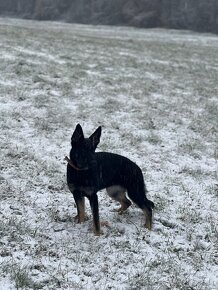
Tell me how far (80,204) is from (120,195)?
756 mm

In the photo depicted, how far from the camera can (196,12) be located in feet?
179

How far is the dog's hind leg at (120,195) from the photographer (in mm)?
6278

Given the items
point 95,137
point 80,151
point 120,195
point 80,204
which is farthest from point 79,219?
point 95,137

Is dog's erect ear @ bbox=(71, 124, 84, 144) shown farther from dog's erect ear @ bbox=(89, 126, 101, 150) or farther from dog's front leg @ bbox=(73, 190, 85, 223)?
dog's front leg @ bbox=(73, 190, 85, 223)

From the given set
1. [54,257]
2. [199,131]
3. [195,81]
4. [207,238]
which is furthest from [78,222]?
[195,81]

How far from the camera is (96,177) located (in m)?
5.75

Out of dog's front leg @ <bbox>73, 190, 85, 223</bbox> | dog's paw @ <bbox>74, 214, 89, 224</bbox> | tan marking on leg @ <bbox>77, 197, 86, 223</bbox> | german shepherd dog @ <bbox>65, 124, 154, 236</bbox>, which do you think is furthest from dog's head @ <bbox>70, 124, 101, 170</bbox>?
dog's paw @ <bbox>74, 214, 89, 224</bbox>

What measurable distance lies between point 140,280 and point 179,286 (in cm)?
47


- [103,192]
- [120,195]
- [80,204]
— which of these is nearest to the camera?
[80,204]

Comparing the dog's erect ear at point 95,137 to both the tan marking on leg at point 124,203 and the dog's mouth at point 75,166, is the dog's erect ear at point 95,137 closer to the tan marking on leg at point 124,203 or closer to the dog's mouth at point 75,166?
the dog's mouth at point 75,166

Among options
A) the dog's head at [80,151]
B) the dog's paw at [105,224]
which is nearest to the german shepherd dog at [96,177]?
the dog's head at [80,151]

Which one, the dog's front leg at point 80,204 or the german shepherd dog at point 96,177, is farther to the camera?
the dog's front leg at point 80,204

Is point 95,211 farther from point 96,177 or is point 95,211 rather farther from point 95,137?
point 95,137

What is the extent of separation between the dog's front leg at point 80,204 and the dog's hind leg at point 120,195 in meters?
0.53
